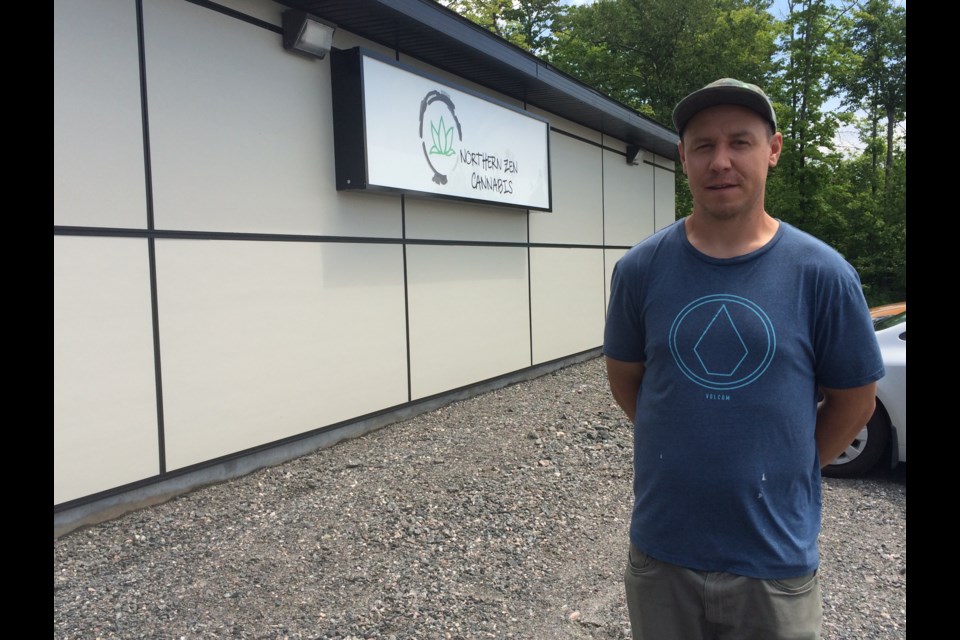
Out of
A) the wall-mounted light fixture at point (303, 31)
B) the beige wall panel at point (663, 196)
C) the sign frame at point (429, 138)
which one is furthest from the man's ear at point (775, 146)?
the beige wall panel at point (663, 196)

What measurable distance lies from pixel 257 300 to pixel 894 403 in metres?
4.66

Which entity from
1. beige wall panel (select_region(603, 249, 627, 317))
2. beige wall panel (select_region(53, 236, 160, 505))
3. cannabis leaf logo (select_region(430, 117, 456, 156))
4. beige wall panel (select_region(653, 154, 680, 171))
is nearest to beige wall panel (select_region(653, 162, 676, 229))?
beige wall panel (select_region(653, 154, 680, 171))

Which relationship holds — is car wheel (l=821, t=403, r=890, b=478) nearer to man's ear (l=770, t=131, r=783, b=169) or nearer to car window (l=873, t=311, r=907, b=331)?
car window (l=873, t=311, r=907, b=331)

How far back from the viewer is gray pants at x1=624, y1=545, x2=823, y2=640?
60.0 inches

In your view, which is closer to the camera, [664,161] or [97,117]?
[97,117]

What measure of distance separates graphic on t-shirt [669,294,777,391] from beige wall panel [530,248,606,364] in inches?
285

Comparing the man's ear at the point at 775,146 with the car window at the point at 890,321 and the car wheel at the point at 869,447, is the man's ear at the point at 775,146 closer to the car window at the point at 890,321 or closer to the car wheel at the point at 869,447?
the car wheel at the point at 869,447

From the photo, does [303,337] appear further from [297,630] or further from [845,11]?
[845,11]

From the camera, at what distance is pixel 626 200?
11.5 meters

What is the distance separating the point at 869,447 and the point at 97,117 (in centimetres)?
558

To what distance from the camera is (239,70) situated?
5020 mm

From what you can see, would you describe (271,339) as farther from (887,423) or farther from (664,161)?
(664,161)

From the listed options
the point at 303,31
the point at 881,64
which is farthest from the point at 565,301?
the point at 881,64

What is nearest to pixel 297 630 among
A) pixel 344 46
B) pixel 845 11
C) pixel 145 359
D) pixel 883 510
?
pixel 145 359
